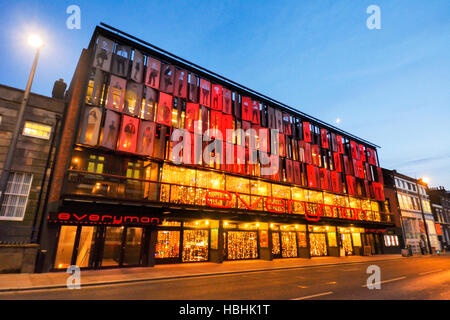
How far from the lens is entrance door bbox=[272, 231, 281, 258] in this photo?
2398 centimetres

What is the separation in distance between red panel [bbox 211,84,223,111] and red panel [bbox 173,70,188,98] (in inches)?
109

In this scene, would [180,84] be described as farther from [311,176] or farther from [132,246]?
[311,176]

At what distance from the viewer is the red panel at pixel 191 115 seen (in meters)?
19.8

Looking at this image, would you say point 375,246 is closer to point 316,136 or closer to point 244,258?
point 316,136

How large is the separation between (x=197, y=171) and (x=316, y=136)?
60.4ft

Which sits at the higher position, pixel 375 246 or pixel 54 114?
pixel 54 114

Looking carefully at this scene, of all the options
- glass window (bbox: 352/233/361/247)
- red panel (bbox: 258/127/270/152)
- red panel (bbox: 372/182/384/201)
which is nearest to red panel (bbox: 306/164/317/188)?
red panel (bbox: 258/127/270/152)

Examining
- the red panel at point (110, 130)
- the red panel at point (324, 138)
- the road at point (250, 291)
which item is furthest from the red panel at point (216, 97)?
the red panel at point (324, 138)

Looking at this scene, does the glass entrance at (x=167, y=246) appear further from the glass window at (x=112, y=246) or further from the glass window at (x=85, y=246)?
the glass window at (x=85, y=246)

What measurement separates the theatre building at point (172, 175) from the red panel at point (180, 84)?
0.30ft

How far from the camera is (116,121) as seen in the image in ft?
54.1

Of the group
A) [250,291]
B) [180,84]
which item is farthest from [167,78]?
[250,291]
